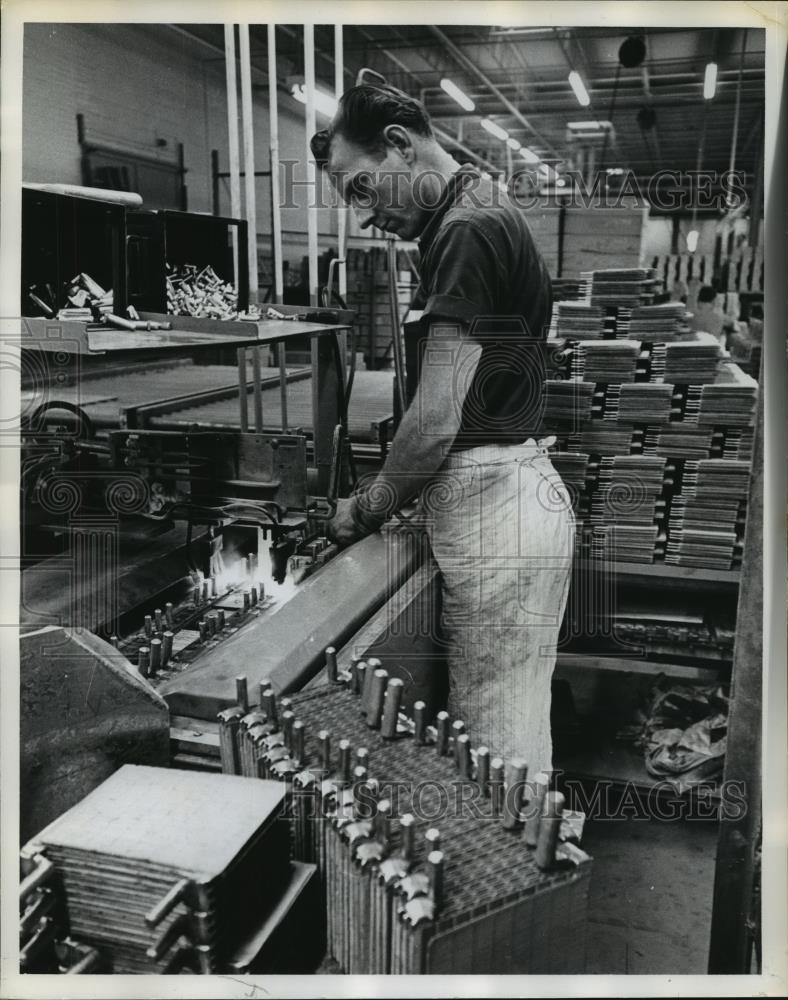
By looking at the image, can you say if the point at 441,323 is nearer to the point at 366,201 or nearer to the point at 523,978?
the point at 366,201

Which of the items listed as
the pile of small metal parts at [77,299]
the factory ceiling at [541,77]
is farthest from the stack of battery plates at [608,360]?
the factory ceiling at [541,77]

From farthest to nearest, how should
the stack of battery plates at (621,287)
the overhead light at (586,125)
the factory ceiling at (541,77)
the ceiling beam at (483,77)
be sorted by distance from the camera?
the overhead light at (586,125) < the factory ceiling at (541,77) < the ceiling beam at (483,77) < the stack of battery plates at (621,287)

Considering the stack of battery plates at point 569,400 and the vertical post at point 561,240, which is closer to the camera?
the stack of battery plates at point 569,400

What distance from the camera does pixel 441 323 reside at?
175cm

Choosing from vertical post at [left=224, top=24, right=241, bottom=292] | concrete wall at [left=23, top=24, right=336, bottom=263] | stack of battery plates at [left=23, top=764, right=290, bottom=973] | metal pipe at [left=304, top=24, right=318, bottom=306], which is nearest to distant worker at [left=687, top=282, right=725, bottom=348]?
concrete wall at [left=23, top=24, right=336, bottom=263]

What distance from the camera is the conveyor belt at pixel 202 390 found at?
3.07 metres

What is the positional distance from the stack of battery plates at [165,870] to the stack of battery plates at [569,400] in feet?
7.13

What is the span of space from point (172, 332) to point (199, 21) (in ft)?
1.97

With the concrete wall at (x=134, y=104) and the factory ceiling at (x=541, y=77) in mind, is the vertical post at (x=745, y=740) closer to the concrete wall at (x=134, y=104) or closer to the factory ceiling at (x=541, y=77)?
the concrete wall at (x=134, y=104)

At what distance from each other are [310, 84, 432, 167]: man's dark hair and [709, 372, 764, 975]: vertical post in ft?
3.23

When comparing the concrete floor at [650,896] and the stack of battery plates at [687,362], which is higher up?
the stack of battery plates at [687,362]

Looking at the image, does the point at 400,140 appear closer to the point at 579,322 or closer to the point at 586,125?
the point at 579,322

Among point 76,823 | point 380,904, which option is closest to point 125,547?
point 76,823

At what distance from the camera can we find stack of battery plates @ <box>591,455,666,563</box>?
9.86 feet
